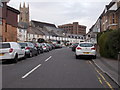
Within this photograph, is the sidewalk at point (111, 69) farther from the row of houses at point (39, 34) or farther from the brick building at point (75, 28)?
the brick building at point (75, 28)

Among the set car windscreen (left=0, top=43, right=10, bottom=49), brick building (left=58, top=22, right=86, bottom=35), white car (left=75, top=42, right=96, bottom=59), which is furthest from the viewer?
brick building (left=58, top=22, right=86, bottom=35)

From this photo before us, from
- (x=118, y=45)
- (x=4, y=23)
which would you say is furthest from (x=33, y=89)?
(x=4, y=23)

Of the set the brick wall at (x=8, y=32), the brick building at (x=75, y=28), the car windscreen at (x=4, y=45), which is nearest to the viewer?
the car windscreen at (x=4, y=45)

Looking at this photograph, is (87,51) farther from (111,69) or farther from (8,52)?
(8,52)

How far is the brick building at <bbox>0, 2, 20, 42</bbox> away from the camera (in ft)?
126

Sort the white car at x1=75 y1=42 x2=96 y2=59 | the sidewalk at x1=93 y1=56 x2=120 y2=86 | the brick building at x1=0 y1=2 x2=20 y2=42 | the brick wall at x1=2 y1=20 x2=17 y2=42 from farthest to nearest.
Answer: the brick wall at x1=2 y1=20 x2=17 y2=42
the brick building at x1=0 y1=2 x2=20 y2=42
the white car at x1=75 y1=42 x2=96 y2=59
the sidewalk at x1=93 y1=56 x2=120 y2=86

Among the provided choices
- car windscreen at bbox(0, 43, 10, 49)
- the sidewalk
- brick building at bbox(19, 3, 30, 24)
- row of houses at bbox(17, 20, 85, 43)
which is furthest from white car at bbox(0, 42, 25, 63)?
brick building at bbox(19, 3, 30, 24)

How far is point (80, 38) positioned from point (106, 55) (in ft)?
406

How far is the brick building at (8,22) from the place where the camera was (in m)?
38.5

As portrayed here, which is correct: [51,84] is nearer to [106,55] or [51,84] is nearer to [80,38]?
[106,55]

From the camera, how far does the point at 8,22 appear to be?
41.5 m

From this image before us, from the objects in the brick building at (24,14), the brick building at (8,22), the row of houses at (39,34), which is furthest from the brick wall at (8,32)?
the brick building at (24,14)

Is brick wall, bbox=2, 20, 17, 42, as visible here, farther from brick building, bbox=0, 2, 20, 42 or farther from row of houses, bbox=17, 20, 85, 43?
row of houses, bbox=17, 20, 85, 43

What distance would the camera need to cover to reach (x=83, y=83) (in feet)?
25.2
